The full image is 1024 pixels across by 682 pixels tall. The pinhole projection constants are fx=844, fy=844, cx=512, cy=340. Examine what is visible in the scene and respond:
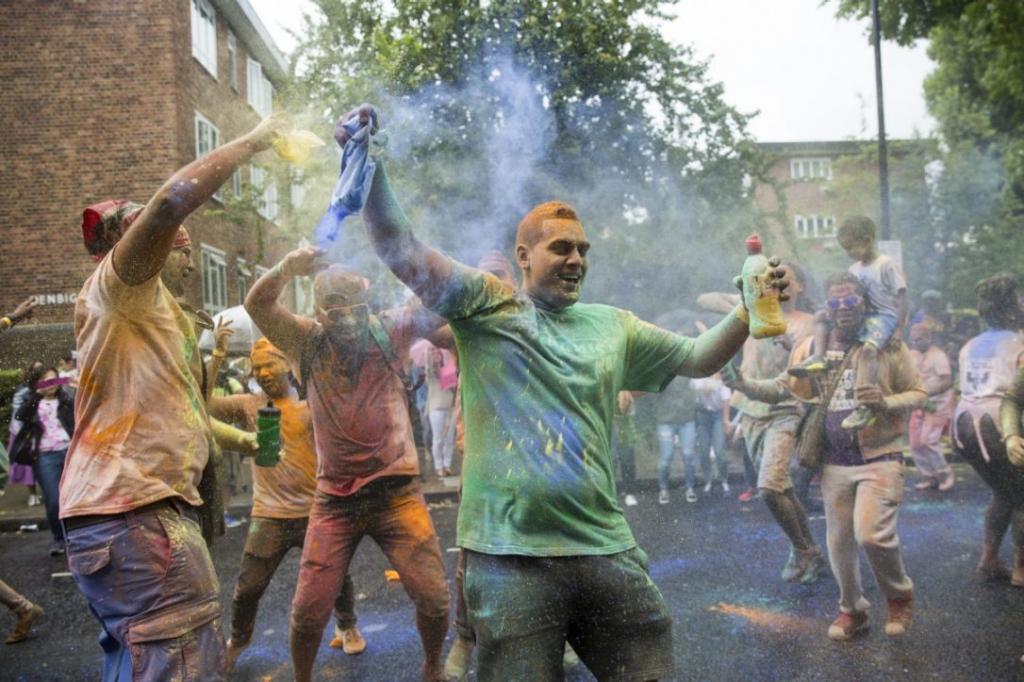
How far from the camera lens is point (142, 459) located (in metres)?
2.50

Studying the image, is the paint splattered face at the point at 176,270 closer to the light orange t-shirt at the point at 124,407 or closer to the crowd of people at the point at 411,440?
the crowd of people at the point at 411,440

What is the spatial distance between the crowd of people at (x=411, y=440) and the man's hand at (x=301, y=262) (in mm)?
13

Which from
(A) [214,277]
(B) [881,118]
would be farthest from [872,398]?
(A) [214,277]

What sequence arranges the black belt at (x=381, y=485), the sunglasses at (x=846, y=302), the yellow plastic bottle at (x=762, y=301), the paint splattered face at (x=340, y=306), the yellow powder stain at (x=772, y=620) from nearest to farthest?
the yellow plastic bottle at (x=762, y=301), the black belt at (x=381, y=485), the paint splattered face at (x=340, y=306), the yellow powder stain at (x=772, y=620), the sunglasses at (x=846, y=302)

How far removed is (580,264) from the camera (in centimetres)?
255

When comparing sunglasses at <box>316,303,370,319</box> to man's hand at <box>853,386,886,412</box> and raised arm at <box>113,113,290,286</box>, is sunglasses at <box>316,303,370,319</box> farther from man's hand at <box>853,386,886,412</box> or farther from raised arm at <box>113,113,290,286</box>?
man's hand at <box>853,386,886,412</box>

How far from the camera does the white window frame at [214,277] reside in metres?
12.4

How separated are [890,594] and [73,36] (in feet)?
39.8

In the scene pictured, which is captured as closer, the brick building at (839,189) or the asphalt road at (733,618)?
the asphalt road at (733,618)

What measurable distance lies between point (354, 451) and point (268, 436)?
37 cm

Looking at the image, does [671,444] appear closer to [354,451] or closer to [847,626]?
[847,626]

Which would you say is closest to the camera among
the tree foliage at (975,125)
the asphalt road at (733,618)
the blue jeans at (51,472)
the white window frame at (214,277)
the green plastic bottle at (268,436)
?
the green plastic bottle at (268,436)

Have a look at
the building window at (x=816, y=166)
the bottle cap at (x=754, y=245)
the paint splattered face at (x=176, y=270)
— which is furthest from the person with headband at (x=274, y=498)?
the building window at (x=816, y=166)

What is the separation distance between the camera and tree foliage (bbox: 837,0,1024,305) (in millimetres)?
16172
